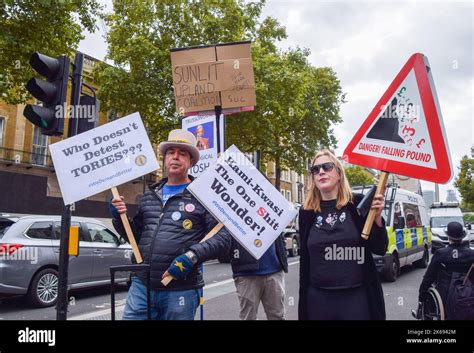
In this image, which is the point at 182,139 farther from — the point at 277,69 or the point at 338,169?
the point at 277,69

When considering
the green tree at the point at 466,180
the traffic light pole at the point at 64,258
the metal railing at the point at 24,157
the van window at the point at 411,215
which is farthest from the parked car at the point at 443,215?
the metal railing at the point at 24,157

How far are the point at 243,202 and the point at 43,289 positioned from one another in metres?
6.11

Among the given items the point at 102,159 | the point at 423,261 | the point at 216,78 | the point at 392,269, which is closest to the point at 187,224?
the point at 102,159

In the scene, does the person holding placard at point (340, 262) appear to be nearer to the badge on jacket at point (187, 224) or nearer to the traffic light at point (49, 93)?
the badge on jacket at point (187, 224)

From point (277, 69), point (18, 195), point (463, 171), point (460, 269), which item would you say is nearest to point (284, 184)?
point (463, 171)

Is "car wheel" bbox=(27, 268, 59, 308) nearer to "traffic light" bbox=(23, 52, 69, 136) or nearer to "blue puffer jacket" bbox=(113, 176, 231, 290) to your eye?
"traffic light" bbox=(23, 52, 69, 136)

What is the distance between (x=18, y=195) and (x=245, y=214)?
59.9 feet

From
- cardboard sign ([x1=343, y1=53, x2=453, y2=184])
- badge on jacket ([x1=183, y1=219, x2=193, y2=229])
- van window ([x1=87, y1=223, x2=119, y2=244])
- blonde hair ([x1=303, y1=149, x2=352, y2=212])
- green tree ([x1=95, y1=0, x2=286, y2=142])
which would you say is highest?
green tree ([x1=95, y1=0, x2=286, y2=142])

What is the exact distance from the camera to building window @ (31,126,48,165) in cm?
2545

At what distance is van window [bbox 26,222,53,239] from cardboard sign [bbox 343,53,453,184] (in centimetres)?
665

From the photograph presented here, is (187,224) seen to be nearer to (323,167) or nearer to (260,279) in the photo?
(323,167)

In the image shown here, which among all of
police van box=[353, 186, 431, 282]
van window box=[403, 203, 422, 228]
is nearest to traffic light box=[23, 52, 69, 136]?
police van box=[353, 186, 431, 282]

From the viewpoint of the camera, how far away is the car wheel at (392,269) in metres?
9.97

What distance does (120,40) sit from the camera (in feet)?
64.7
